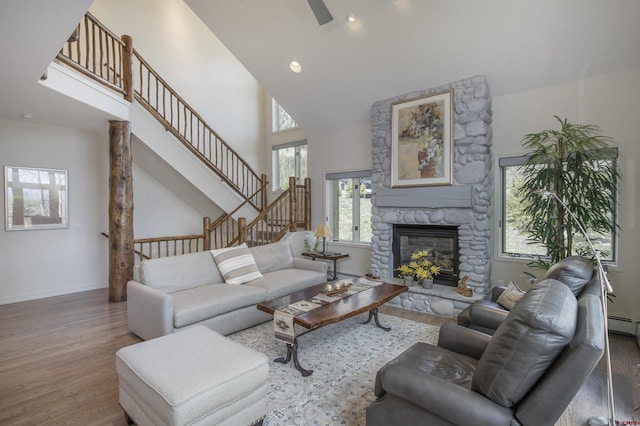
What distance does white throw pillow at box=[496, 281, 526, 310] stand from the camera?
302 cm

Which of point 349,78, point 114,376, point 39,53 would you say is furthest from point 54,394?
point 349,78

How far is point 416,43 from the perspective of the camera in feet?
13.9

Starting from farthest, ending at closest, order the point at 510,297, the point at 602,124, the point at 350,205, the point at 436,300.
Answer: the point at 350,205, the point at 436,300, the point at 602,124, the point at 510,297

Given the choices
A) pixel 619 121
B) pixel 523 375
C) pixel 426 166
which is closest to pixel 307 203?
pixel 426 166

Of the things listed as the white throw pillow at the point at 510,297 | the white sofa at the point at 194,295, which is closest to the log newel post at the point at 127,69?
the white sofa at the point at 194,295

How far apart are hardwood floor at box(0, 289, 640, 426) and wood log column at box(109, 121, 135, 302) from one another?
459mm

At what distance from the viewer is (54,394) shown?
2502 mm

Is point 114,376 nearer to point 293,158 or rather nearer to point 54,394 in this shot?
point 54,394

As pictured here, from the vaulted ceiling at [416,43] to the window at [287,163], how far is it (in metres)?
2.07

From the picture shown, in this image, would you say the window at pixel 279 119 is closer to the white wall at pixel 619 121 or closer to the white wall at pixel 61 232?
the white wall at pixel 61 232

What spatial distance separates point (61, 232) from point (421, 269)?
575cm

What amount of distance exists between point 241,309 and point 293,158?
16.0 feet

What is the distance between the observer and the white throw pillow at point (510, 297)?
302 cm

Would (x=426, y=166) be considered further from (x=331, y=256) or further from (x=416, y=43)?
(x=331, y=256)
